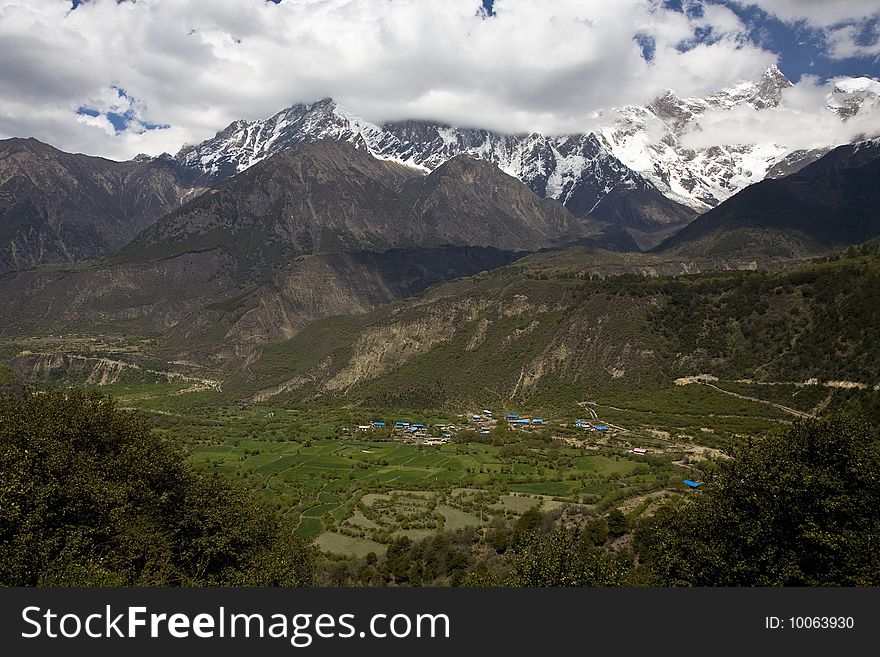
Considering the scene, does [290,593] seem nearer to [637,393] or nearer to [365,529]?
[365,529]

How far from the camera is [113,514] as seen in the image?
39.8 m

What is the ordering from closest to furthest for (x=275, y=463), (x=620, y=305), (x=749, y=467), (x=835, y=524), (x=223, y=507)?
(x=835, y=524) < (x=749, y=467) < (x=223, y=507) < (x=275, y=463) < (x=620, y=305)

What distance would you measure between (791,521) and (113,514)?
4037 centimetres

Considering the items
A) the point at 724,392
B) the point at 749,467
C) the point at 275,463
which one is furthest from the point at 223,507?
the point at 724,392

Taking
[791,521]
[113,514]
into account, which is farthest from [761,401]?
[113,514]

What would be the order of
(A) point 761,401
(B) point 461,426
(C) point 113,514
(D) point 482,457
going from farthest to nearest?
(B) point 461,426 → (A) point 761,401 → (D) point 482,457 → (C) point 113,514

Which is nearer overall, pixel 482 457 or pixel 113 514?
pixel 113 514

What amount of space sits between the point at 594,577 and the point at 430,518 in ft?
151

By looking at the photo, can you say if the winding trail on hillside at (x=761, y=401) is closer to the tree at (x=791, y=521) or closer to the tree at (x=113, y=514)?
the tree at (x=791, y=521)

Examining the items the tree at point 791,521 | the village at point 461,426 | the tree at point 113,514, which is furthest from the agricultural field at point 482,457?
the tree at point 791,521

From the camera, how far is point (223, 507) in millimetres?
49812

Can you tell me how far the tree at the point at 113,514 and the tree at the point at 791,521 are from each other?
997 inches

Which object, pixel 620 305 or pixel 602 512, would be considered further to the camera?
pixel 620 305

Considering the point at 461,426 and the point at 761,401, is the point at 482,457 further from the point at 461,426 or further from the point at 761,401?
the point at 761,401
